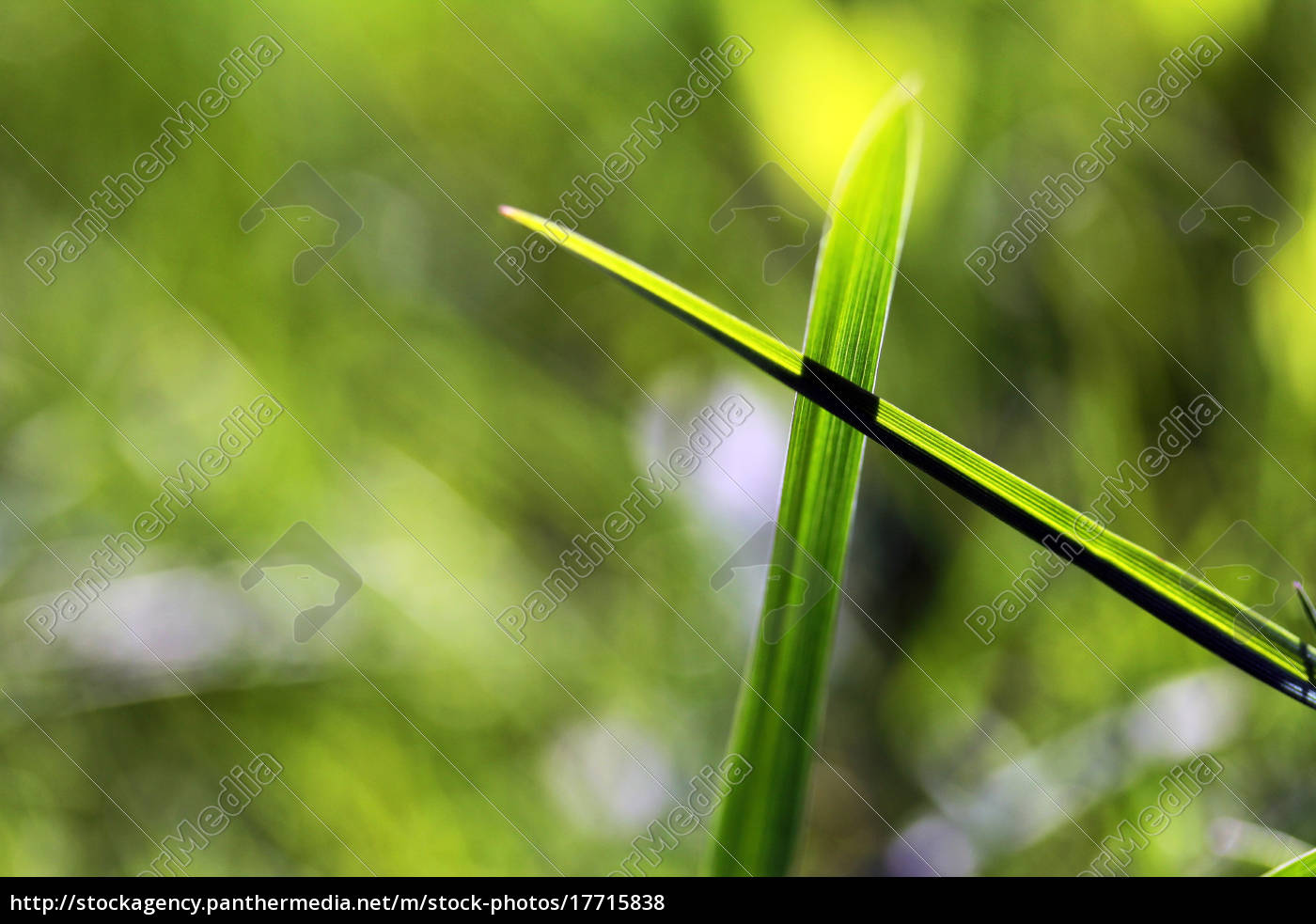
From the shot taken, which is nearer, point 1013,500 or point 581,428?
point 1013,500

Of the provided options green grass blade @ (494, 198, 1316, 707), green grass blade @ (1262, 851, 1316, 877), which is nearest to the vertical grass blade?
green grass blade @ (494, 198, 1316, 707)

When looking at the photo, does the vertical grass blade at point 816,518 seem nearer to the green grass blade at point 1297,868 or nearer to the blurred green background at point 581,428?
the green grass blade at point 1297,868

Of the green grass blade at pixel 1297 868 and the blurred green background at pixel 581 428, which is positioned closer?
the green grass blade at pixel 1297 868

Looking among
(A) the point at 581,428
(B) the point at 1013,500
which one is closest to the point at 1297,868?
(B) the point at 1013,500

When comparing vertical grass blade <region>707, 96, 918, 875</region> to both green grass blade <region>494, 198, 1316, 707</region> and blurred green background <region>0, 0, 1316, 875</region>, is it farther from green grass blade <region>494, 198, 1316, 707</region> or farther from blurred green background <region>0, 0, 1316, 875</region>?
blurred green background <region>0, 0, 1316, 875</region>

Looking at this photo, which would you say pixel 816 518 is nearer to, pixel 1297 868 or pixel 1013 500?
pixel 1013 500

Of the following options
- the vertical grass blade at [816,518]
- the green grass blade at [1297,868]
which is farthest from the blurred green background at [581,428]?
the vertical grass blade at [816,518]

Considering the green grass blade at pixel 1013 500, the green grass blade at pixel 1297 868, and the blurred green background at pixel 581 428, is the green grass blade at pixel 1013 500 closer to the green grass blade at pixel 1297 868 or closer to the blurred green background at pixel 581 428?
the green grass blade at pixel 1297 868
